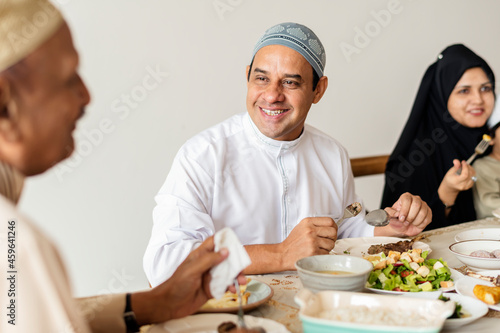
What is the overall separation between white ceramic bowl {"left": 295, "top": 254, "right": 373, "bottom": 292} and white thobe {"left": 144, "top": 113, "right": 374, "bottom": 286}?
2.19 ft

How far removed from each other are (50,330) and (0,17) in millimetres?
490

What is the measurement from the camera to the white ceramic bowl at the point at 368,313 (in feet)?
3.52

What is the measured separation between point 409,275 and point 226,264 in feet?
2.16

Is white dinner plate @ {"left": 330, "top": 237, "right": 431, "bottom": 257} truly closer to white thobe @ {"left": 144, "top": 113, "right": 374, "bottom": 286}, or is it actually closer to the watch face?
white thobe @ {"left": 144, "top": 113, "right": 374, "bottom": 286}

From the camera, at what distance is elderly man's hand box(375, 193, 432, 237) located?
2166 mm

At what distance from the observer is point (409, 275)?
158 cm

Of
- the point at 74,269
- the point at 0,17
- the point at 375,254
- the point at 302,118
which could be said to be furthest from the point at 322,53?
the point at 74,269

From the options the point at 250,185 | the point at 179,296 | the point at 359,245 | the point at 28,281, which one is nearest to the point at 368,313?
the point at 179,296

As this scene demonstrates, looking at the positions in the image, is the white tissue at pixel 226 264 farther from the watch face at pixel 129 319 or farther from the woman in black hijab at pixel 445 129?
the woman in black hijab at pixel 445 129

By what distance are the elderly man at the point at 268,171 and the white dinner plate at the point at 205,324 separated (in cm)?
69

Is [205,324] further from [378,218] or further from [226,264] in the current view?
[378,218]

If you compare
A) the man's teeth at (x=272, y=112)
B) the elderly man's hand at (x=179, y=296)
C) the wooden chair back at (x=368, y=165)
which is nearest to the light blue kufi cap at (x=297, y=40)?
the man's teeth at (x=272, y=112)

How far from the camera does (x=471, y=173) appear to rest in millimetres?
2982

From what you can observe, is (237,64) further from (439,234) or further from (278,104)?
(439,234)
